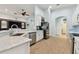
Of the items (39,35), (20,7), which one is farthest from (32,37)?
(20,7)

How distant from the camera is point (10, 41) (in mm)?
1593

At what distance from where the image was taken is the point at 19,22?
1.75 m

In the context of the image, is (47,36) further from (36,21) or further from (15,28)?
(15,28)

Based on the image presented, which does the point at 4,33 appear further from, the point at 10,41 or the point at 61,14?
the point at 61,14

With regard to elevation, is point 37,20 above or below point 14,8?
below

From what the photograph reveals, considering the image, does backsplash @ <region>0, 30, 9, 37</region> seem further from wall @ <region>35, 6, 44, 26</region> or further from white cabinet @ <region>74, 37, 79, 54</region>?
white cabinet @ <region>74, 37, 79, 54</region>

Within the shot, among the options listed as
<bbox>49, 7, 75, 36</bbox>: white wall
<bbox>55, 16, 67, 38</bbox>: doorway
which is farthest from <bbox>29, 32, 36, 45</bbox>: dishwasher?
<bbox>55, 16, 67, 38</bbox>: doorway

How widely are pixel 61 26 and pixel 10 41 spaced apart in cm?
100

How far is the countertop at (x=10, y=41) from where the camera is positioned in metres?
1.39

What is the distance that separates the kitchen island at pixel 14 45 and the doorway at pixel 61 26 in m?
0.62

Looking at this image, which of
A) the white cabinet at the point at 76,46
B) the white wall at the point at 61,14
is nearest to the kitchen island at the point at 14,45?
the white wall at the point at 61,14

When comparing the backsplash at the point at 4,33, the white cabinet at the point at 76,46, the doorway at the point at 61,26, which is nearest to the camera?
the backsplash at the point at 4,33

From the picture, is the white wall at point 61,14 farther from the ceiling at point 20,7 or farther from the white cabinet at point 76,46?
the white cabinet at point 76,46
